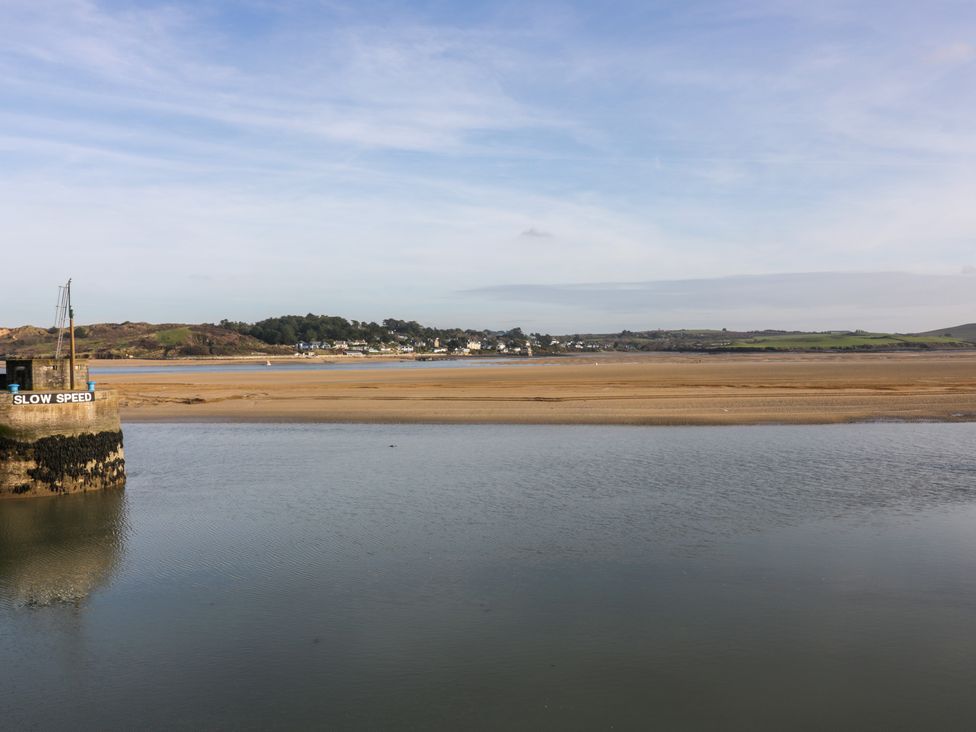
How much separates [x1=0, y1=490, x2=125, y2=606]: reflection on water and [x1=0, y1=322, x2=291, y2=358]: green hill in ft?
418

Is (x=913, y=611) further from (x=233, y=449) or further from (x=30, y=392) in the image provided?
(x=233, y=449)

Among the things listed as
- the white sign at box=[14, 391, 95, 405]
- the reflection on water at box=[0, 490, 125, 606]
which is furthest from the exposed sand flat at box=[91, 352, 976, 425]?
the reflection on water at box=[0, 490, 125, 606]

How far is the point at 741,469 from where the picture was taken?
21.5 meters

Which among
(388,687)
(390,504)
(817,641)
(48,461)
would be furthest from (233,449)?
(817,641)

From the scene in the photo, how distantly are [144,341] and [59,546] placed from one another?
152 metres

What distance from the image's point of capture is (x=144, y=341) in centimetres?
15400

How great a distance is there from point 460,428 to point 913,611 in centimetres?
2299

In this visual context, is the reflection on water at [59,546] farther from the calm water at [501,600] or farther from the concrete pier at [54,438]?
the concrete pier at [54,438]

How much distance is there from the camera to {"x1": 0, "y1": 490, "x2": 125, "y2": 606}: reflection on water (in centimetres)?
1245

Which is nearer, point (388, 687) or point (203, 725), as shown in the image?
point (203, 725)

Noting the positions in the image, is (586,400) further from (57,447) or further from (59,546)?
(59,546)

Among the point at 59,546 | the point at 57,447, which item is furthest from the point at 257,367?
the point at 59,546

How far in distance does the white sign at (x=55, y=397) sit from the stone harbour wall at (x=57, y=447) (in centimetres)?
10

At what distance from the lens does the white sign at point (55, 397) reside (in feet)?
61.4
